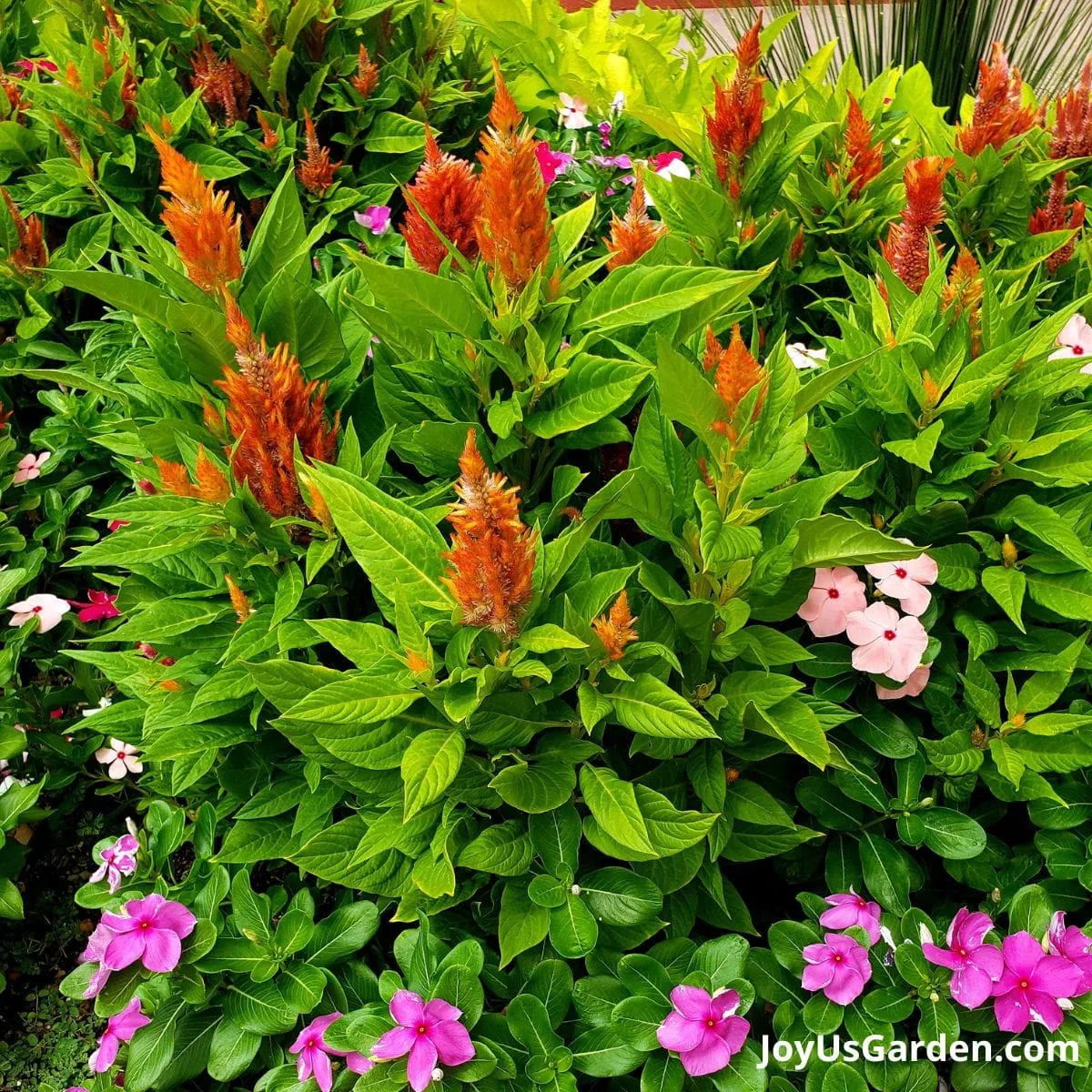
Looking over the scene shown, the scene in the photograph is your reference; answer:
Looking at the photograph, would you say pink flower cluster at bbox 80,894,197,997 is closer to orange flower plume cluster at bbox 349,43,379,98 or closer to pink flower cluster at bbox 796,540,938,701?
pink flower cluster at bbox 796,540,938,701

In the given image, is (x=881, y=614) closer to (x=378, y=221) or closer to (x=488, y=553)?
(x=488, y=553)

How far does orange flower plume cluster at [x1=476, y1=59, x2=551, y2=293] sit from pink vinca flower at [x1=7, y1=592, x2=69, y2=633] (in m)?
1.42

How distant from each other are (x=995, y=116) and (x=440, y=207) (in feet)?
4.32

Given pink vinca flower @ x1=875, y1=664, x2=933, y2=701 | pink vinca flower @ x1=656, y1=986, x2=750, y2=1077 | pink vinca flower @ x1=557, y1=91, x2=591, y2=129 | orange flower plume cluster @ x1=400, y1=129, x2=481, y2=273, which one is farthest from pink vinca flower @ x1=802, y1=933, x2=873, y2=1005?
pink vinca flower @ x1=557, y1=91, x2=591, y2=129

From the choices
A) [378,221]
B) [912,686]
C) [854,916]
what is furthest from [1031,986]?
[378,221]

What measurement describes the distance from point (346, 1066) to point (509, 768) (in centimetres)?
61

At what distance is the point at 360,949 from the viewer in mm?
1828

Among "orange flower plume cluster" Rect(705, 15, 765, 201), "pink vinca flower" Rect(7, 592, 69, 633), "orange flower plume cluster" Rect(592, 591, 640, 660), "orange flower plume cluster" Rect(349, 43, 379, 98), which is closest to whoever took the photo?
"orange flower plume cluster" Rect(592, 591, 640, 660)

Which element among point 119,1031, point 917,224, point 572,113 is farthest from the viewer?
point 572,113

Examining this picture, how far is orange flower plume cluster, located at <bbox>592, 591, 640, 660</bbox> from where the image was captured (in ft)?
4.36

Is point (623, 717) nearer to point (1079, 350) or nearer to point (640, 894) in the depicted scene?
point (640, 894)

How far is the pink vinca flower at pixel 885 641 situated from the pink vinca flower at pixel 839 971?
0.43 meters

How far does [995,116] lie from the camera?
2.20 m

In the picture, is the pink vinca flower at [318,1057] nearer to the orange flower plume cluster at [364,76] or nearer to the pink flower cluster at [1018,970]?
the pink flower cluster at [1018,970]
